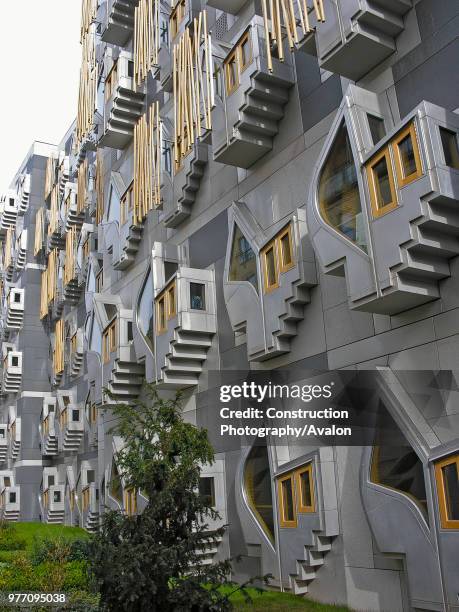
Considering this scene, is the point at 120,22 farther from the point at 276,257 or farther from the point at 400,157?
the point at 400,157

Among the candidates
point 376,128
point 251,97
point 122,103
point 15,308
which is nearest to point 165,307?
point 251,97

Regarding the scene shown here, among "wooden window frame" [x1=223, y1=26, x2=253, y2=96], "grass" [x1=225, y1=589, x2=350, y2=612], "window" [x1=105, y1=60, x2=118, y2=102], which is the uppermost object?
"window" [x1=105, y1=60, x2=118, y2=102]

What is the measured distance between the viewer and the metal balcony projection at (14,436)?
124 ft

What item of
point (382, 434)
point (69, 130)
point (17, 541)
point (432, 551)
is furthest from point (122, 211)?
point (69, 130)

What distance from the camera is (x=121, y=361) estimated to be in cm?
2084

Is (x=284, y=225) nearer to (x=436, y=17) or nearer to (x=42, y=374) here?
(x=436, y=17)

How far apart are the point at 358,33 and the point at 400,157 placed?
296 centimetres

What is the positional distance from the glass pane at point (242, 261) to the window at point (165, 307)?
2450 millimetres

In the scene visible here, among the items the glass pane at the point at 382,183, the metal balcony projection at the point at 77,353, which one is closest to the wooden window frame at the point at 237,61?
the glass pane at the point at 382,183

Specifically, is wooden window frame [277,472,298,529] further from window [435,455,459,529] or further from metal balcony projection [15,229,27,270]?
metal balcony projection [15,229,27,270]

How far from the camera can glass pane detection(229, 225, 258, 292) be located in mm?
14664

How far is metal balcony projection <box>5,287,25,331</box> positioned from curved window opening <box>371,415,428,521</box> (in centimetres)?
3440

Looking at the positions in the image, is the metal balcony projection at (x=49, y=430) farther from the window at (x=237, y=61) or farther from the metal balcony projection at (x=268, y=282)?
the window at (x=237, y=61)

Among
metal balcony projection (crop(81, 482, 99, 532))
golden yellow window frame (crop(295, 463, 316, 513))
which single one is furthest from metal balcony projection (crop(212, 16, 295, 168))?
metal balcony projection (crop(81, 482, 99, 532))
